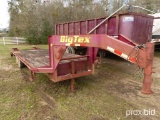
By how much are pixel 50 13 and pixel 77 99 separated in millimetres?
13175

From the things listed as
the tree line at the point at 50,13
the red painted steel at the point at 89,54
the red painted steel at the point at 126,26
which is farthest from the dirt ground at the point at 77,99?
the tree line at the point at 50,13

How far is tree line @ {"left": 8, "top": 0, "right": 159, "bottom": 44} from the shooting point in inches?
569

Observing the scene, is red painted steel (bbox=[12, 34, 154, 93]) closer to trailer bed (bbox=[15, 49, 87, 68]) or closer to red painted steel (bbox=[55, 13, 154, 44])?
trailer bed (bbox=[15, 49, 87, 68])

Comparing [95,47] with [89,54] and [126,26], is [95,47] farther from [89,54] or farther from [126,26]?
[126,26]

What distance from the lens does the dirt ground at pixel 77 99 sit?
8.24 feet

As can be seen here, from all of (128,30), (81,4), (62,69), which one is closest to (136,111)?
(62,69)

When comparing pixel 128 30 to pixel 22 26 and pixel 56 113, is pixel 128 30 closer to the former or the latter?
pixel 56 113

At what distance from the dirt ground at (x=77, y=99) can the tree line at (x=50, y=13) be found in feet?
36.4

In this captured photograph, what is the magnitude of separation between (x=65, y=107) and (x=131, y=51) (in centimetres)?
169

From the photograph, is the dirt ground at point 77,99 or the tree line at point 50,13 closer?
the dirt ground at point 77,99

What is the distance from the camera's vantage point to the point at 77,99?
3062 mm

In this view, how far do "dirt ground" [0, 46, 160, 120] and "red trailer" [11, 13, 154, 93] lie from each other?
0.93ft
